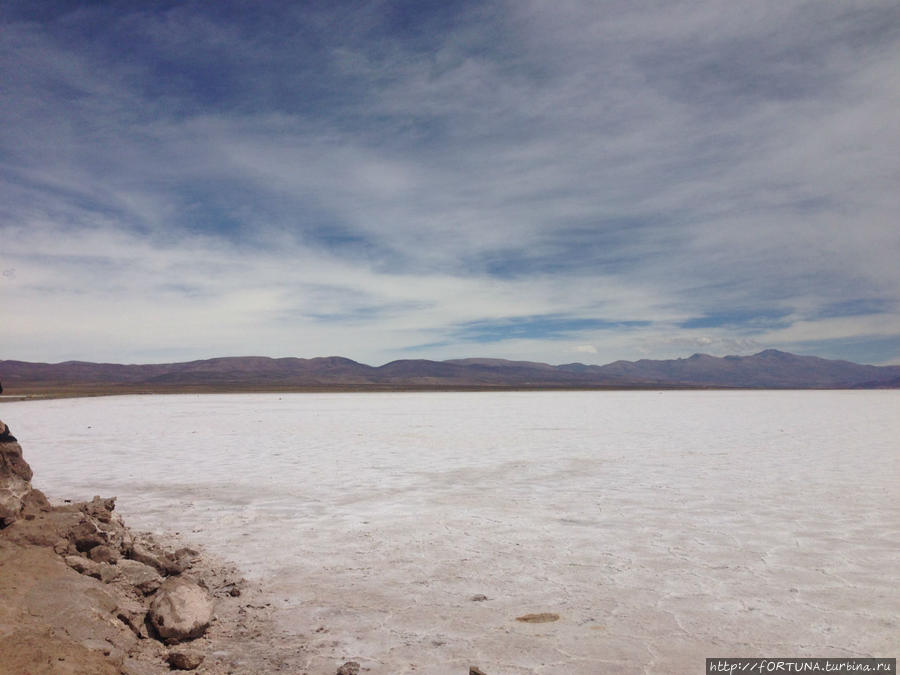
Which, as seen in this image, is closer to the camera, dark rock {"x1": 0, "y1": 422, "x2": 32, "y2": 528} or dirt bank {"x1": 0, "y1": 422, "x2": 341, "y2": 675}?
dirt bank {"x1": 0, "y1": 422, "x2": 341, "y2": 675}

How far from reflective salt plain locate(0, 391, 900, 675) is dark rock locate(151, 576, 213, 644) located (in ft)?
1.73

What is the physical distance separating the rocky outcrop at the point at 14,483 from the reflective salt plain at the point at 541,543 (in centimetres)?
158

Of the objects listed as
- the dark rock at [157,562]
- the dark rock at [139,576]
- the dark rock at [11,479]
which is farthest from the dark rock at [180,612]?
the dark rock at [11,479]

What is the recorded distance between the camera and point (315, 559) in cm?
512

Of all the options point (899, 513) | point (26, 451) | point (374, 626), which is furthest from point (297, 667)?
point (26, 451)

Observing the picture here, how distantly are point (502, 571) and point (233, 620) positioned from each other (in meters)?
2.14

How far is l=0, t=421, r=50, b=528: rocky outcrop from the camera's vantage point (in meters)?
4.43

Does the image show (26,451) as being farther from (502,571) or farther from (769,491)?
(769,491)

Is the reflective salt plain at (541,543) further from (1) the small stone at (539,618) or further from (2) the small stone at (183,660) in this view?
(2) the small stone at (183,660)

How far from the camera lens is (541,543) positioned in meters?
5.50

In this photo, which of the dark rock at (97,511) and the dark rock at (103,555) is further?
the dark rock at (97,511)

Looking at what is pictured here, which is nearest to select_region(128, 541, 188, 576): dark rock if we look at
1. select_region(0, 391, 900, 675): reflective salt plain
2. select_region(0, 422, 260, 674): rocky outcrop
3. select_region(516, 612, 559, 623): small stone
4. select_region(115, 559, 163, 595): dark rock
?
select_region(0, 422, 260, 674): rocky outcrop

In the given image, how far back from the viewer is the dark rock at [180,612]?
3420 mm

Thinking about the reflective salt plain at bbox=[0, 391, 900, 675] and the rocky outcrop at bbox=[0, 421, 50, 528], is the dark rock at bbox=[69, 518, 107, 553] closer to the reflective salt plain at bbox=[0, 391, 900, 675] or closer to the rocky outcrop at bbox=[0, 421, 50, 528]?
the rocky outcrop at bbox=[0, 421, 50, 528]
